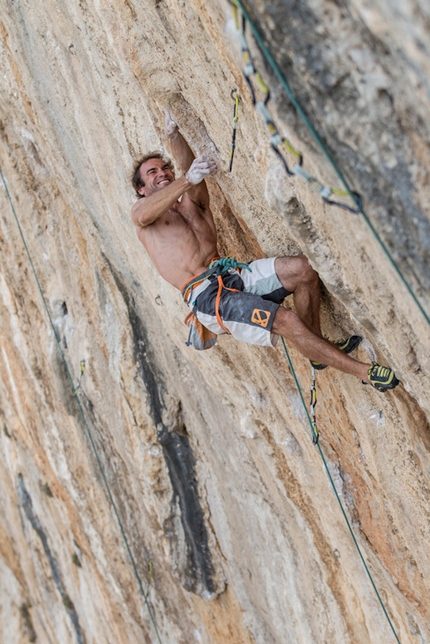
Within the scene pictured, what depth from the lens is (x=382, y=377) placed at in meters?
3.10

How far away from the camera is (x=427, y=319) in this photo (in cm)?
236

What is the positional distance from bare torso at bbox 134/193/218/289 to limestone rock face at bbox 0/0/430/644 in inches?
9.9

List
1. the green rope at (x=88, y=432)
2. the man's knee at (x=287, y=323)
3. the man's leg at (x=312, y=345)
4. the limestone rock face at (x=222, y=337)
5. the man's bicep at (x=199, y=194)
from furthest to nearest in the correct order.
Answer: the green rope at (x=88, y=432) → the man's bicep at (x=199, y=194) → the man's knee at (x=287, y=323) → the man's leg at (x=312, y=345) → the limestone rock face at (x=222, y=337)

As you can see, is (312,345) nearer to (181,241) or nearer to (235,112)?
(181,241)

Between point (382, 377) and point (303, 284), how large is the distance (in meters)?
0.69

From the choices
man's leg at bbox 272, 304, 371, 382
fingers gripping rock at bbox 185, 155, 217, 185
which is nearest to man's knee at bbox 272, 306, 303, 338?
man's leg at bbox 272, 304, 371, 382

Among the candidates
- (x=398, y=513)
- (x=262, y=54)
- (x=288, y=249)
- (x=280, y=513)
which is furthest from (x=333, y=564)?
(x=262, y=54)

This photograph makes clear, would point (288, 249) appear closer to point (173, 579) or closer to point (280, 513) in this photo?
point (280, 513)

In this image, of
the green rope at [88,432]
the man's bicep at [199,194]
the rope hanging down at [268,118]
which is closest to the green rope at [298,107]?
the rope hanging down at [268,118]

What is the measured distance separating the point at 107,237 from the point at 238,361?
5.59 feet

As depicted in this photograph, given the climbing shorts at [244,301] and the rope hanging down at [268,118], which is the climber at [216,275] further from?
the rope hanging down at [268,118]

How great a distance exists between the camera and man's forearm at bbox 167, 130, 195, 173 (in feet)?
12.7

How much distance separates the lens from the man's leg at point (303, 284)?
137 inches

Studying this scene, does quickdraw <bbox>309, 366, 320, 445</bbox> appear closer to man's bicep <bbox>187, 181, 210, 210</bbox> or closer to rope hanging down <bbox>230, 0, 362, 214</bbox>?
man's bicep <bbox>187, 181, 210, 210</bbox>
